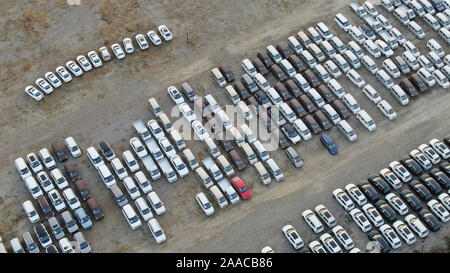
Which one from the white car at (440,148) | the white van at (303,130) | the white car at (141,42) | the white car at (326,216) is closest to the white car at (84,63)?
the white car at (141,42)

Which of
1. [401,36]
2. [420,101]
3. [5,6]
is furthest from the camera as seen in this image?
[5,6]

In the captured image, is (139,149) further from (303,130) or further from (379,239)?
(379,239)

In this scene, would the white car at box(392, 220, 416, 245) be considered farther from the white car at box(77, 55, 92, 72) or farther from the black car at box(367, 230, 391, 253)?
the white car at box(77, 55, 92, 72)

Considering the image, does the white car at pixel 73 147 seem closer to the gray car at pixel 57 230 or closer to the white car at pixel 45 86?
the white car at pixel 45 86

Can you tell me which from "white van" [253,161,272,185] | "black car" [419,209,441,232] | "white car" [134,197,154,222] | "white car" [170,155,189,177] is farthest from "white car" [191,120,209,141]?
"black car" [419,209,441,232]

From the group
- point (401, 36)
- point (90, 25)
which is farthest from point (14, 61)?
point (401, 36)

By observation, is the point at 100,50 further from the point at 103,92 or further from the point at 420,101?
the point at 420,101
